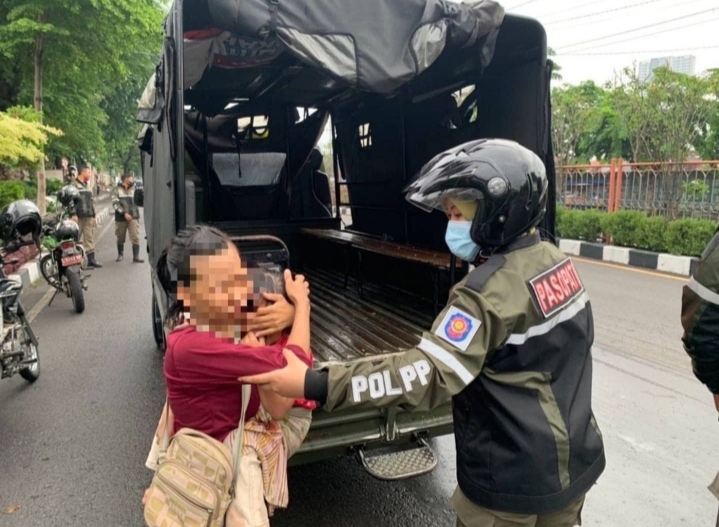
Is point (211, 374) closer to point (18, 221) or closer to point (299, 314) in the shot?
point (299, 314)

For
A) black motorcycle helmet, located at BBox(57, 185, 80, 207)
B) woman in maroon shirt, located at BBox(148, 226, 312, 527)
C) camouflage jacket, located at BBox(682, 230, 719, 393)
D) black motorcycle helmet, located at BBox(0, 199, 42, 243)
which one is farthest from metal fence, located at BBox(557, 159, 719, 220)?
woman in maroon shirt, located at BBox(148, 226, 312, 527)

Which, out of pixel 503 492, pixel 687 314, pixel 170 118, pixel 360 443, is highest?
pixel 170 118

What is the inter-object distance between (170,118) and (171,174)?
0.35 metres

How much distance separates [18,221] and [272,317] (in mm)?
4615

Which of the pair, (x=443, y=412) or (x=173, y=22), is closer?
(x=443, y=412)

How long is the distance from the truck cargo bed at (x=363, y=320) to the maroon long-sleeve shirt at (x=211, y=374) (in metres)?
1.27

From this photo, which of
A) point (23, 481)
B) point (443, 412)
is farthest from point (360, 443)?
point (23, 481)

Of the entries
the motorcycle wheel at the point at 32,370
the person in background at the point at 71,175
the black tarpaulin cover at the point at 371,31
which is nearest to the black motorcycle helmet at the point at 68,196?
the person in background at the point at 71,175

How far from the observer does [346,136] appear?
21.5 ft

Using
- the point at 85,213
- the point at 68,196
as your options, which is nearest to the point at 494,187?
the point at 68,196

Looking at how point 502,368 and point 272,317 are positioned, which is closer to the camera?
point 502,368

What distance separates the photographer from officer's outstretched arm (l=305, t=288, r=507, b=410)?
1.62 m

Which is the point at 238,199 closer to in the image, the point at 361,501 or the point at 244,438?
the point at 361,501

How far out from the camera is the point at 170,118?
132 inches
